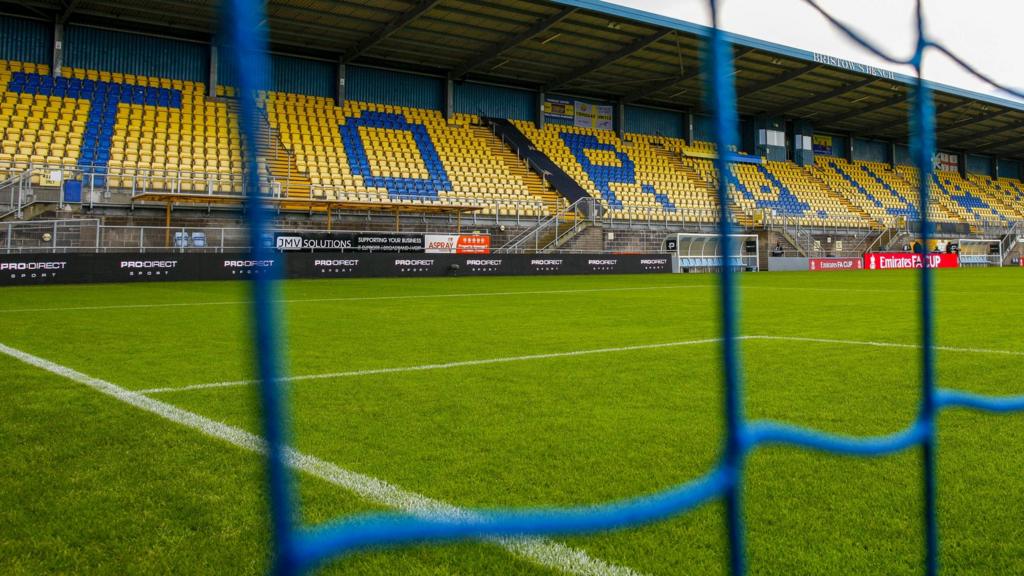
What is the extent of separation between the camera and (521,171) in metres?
27.3

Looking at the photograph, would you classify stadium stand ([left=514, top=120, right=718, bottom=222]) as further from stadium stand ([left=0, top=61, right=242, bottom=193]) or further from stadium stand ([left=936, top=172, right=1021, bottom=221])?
stadium stand ([left=936, top=172, right=1021, bottom=221])

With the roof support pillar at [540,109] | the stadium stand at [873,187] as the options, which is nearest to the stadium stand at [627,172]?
the roof support pillar at [540,109]

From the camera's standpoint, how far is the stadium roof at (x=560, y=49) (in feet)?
74.4

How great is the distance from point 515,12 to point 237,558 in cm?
2370

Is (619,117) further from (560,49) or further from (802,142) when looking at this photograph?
(802,142)

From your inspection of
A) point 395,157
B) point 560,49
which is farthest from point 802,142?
point 395,157

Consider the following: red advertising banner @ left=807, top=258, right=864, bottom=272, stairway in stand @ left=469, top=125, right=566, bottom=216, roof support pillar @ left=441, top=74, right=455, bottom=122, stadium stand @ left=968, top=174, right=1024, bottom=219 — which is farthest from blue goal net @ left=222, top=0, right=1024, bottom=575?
stadium stand @ left=968, top=174, right=1024, bottom=219

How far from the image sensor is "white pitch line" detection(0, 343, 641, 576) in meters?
1.77

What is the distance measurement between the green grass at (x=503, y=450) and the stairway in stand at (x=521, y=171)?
764 inches

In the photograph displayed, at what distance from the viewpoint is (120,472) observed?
248 centimetres

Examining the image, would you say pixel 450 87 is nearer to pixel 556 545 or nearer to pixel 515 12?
pixel 515 12

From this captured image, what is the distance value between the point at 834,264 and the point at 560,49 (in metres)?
13.4

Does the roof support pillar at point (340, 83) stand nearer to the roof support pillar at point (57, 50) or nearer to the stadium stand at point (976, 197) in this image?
the roof support pillar at point (57, 50)

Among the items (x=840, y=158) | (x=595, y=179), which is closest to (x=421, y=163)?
(x=595, y=179)
